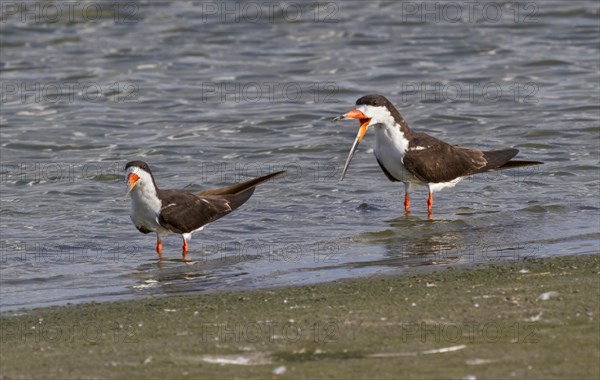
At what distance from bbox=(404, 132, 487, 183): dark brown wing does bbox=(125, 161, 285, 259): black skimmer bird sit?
1.92 metres

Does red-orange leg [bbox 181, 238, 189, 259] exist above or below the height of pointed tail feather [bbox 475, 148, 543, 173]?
below

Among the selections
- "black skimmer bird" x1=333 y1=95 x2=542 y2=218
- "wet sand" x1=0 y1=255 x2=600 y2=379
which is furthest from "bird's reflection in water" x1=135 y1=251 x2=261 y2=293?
"black skimmer bird" x1=333 y1=95 x2=542 y2=218

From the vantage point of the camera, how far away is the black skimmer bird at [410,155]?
1084 centimetres

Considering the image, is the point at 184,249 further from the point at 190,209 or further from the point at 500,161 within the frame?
the point at 500,161

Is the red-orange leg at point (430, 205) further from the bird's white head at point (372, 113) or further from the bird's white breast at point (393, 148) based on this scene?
the bird's white head at point (372, 113)

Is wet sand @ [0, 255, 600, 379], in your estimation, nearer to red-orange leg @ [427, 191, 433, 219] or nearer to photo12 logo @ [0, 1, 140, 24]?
red-orange leg @ [427, 191, 433, 219]

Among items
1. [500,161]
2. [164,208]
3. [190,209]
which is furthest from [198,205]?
[500,161]

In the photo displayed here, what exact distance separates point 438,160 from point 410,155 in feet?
1.04

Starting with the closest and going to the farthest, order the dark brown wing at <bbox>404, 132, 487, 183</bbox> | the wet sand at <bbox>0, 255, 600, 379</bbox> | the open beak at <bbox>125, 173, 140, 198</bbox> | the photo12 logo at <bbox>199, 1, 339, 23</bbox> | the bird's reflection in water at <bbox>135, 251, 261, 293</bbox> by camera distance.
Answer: the wet sand at <bbox>0, 255, 600, 379</bbox> → the bird's reflection in water at <bbox>135, 251, 261, 293</bbox> → the open beak at <bbox>125, 173, 140, 198</bbox> → the dark brown wing at <bbox>404, 132, 487, 183</bbox> → the photo12 logo at <bbox>199, 1, 339, 23</bbox>

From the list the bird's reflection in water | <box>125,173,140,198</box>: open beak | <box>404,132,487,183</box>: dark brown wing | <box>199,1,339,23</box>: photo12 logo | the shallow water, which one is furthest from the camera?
<box>199,1,339,23</box>: photo12 logo

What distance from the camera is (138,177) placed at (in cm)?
981

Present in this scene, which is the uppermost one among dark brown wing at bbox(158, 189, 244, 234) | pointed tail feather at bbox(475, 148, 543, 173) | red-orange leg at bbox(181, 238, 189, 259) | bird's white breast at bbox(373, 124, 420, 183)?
bird's white breast at bbox(373, 124, 420, 183)

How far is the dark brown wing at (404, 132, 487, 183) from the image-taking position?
11.0 m

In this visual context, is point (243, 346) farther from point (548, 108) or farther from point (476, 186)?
point (548, 108)
